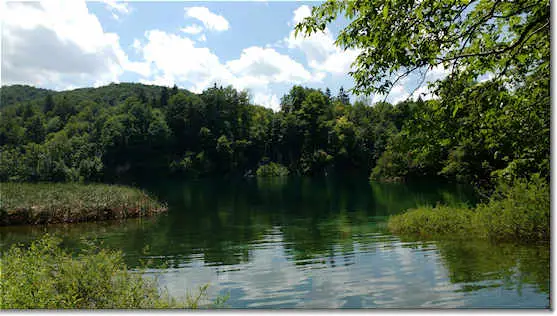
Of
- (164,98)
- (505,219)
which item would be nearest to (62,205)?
(505,219)

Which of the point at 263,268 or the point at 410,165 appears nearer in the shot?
the point at 263,268

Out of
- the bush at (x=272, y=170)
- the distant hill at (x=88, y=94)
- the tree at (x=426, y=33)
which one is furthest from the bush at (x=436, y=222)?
the distant hill at (x=88, y=94)

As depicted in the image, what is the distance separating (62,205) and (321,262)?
18.6 metres

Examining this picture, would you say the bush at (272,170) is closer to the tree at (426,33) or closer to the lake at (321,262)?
the lake at (321,262)

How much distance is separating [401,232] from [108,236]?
45.0 feet

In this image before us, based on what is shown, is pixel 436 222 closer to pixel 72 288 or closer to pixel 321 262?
pixel 321 262

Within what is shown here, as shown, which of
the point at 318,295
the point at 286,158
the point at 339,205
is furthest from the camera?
the point at 286,158

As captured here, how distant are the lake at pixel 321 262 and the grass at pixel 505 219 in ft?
2.49

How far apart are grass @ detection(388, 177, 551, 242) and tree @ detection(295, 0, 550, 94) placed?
231 inches

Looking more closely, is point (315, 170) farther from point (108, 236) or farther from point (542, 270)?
point (542, 270)

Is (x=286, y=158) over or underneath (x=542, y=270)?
over

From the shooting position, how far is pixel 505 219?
14117mm

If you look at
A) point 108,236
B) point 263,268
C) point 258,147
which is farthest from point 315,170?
point 263,268

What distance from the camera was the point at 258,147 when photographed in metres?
106
